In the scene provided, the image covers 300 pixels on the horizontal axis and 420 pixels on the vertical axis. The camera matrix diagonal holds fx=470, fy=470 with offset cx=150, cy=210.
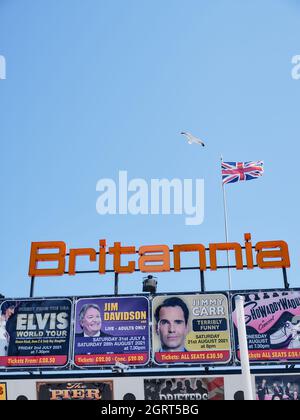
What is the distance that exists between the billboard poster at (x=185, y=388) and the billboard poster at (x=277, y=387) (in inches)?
71.0

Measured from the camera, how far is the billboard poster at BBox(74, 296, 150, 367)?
2392cm

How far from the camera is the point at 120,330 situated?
79.9 ft

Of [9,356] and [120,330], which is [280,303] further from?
[9,356]

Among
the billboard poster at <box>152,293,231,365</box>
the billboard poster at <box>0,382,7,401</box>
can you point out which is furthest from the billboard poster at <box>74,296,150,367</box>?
the billboard poster at <box>0,382,7,401</box>

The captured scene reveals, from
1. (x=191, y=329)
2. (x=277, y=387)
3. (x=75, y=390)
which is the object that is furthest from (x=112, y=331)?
(x=277, y=387)

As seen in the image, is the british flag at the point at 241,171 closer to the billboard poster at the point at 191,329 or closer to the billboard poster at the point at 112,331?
the billboard poster at the point at 191,329

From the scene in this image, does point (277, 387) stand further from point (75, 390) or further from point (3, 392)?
point (3, 392)

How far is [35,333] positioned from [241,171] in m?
16.7

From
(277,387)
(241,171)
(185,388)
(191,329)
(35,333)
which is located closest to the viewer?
(277,387)

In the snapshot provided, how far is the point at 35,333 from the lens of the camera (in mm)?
24844

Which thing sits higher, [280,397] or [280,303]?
[280,303]
